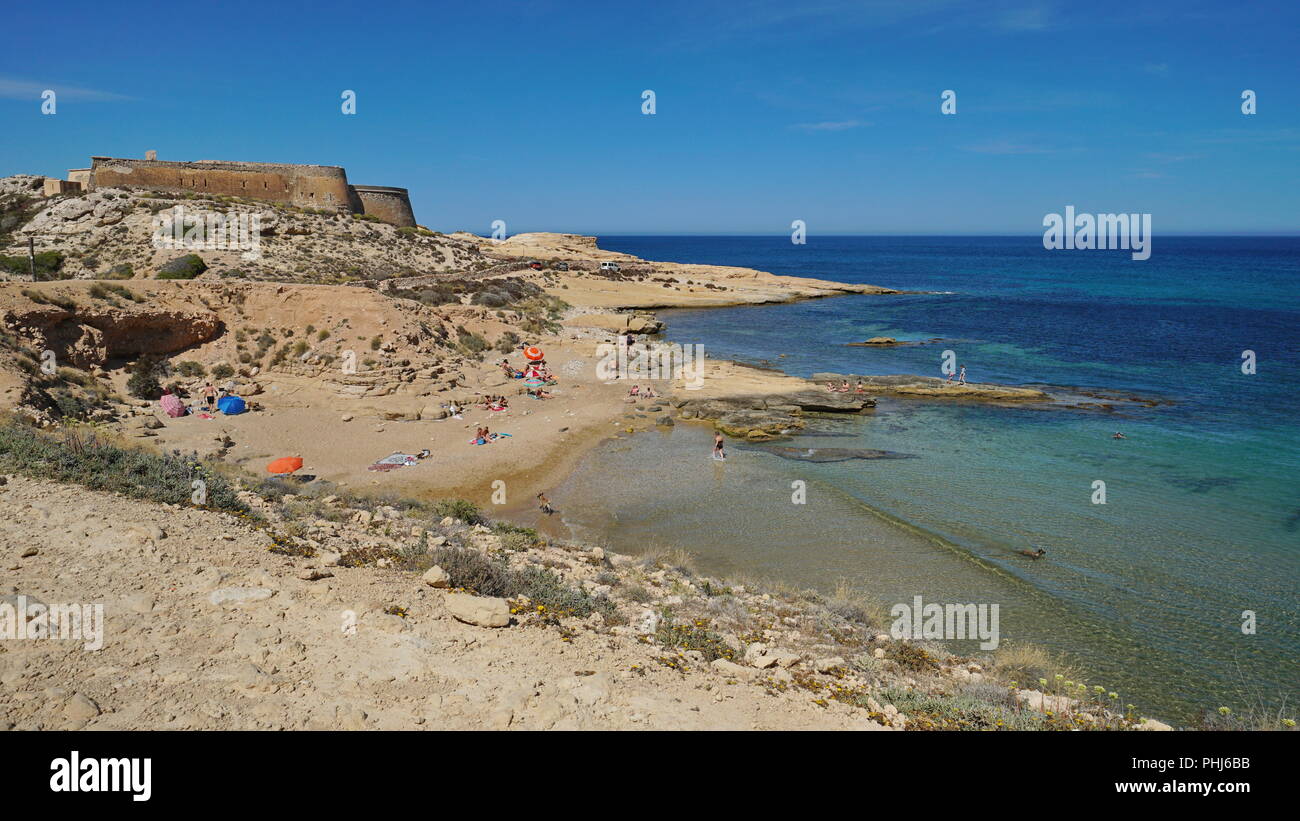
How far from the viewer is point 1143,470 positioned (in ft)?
67.3

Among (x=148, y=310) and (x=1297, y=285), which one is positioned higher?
(x=1297, y=285)

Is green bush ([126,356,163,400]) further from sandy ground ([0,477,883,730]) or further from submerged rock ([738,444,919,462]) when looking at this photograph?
submerged rock ([738,444,919,462])

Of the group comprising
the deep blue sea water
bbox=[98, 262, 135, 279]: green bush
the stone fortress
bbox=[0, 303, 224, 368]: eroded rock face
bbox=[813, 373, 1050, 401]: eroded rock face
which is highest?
the stone fortress

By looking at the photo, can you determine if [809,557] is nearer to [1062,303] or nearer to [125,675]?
[125,675]

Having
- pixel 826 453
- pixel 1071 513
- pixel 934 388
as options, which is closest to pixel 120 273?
pixel 826 453

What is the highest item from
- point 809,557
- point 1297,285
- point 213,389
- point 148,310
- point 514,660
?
point 1297,285

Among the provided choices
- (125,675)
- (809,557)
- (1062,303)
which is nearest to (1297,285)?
(1062,303)

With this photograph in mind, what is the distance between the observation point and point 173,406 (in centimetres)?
2080

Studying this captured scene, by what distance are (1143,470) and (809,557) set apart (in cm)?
1267

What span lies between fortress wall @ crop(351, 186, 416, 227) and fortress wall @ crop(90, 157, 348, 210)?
4897 mm

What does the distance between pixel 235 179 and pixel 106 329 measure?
35926 mm

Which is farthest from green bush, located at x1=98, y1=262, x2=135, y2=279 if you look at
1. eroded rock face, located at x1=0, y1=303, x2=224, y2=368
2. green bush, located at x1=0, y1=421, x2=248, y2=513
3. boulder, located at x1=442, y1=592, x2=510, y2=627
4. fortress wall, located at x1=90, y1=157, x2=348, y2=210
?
boulder, located at x1=442, y1=592, x2=510, y2=627

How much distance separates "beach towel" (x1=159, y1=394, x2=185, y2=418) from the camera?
20750 mm

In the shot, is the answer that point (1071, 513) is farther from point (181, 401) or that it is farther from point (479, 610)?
point (181, 401)
